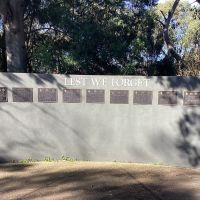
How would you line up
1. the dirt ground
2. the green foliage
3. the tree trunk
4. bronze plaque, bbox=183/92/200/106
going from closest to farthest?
the dirt ground, bronze plaque, bbox=183/92/200/106, the tree trunk, the green foliage

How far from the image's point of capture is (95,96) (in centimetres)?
878

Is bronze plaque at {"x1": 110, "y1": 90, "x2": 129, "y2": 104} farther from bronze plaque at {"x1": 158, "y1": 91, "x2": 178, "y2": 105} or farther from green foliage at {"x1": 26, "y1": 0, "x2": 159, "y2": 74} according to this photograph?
green foliage at {"x1": 26, "y1": 0, "x2": 159, "y2": 74}

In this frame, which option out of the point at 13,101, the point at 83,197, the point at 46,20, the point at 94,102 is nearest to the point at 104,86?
the point at 94,102

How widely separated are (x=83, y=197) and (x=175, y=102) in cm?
324

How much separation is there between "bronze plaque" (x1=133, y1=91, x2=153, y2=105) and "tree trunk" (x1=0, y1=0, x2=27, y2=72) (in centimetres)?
356

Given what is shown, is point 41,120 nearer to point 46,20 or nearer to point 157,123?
point 157,123

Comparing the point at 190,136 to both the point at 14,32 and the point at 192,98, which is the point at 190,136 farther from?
the point at 14,32

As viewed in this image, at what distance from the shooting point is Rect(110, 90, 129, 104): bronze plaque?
28.7ft

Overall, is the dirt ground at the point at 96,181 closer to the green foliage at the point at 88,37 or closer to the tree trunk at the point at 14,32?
the tree trunk at the point at 14,32

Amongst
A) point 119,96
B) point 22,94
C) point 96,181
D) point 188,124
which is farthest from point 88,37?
point 96,181

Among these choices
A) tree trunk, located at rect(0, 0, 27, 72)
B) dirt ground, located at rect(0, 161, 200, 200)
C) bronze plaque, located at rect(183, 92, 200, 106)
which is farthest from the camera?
tree trunk, located at rect(0, 0, 27, 72)

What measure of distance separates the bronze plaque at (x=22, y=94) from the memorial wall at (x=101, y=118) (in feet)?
0.07

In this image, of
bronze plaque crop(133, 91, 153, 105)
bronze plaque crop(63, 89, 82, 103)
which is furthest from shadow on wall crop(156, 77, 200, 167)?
bronze plaque crop(63, 89, 82, 103)

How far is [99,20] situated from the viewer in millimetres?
13312
